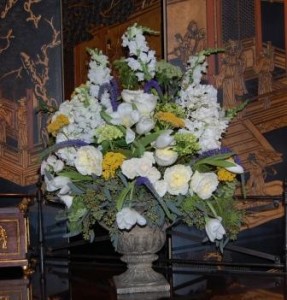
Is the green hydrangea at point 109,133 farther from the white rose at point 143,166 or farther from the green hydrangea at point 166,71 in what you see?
the green hydrangea at point 166,71

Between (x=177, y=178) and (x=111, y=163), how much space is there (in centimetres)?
22

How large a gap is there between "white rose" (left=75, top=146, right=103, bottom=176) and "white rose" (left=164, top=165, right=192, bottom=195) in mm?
226

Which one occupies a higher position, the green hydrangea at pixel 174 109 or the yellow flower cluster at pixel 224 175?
the green hydrangea at pixel 174 109

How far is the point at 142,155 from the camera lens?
7.36 ft

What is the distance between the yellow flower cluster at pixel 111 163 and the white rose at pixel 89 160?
0.02 meters

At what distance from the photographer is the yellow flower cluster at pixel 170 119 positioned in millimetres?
2217

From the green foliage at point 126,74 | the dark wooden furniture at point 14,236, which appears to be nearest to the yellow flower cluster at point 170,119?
the green foliage at point 126,74

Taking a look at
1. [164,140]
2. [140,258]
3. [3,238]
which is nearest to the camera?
[164,140]

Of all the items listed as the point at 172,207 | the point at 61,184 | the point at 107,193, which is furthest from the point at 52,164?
the point at 172,207

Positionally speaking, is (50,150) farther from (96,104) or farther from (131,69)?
(131,69)

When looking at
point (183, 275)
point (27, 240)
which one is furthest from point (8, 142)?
point (183, 275)

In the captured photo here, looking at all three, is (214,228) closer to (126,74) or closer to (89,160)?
(89,160)

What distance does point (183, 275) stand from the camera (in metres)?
2.94

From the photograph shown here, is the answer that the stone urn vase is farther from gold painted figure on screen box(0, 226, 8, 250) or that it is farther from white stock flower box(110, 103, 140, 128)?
gold painted figure on screen box(0, 226, 8, 250)
